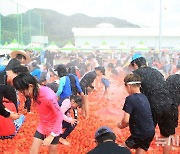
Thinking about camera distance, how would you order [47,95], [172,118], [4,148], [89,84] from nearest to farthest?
[47,95], [172,118], [4,148], [89,84]

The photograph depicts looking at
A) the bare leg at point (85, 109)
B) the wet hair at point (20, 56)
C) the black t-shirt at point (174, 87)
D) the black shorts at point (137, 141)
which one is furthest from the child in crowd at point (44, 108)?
the bare leg at point (85, 109)

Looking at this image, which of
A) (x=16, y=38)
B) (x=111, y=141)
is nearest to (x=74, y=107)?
(x=111, y=141)

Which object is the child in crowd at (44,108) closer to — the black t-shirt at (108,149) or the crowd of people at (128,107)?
the crowd of people at (128,107)

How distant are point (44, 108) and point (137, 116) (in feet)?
4.01

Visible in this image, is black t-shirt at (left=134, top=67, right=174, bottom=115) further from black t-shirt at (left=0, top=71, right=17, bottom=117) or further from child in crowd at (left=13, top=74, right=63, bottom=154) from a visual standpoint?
black t-shirt at (left=0, top=71, right=17, bottom=117)

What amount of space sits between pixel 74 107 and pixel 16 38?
23912 mm

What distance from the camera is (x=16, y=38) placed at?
29.2 m

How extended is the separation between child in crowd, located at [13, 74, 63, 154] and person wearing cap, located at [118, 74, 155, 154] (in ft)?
2.84

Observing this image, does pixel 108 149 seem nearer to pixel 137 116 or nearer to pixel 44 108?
pixel 137 116

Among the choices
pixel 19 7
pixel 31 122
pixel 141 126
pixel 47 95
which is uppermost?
pixel 19 7

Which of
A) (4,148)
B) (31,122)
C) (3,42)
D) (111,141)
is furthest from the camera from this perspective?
(3,42)

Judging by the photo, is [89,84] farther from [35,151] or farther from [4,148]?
[35,151]

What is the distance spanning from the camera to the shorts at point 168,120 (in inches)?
187

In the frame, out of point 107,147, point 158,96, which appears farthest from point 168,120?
point 107,147
